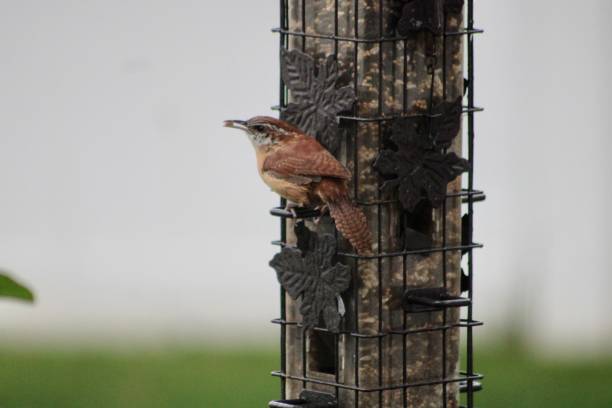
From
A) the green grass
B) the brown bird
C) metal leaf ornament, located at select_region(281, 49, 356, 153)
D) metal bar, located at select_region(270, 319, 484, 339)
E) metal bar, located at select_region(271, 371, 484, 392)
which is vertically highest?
metal leaf ornament, located at select_region(281, 49, 356, 153)

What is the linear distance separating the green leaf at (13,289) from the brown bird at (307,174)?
6.93 feet

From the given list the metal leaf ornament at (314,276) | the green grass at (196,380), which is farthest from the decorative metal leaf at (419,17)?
the green grass at (196,380)

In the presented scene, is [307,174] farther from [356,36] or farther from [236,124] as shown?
[356,36]

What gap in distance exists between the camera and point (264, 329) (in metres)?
12.2

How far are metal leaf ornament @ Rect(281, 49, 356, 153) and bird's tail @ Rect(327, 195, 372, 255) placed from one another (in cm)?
24

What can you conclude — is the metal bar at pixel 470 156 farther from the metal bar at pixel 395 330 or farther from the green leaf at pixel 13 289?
the green leaf at pixel 13 289

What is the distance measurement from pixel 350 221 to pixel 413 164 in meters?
0.33

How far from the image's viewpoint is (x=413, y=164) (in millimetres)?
6125

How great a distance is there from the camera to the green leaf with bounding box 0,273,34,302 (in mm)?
4035

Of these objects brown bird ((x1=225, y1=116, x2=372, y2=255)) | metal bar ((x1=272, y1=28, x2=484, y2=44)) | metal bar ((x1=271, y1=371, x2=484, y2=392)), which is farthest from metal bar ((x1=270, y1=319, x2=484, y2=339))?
metal bar ((x1=272, y1=28, x2=484, y2=44))

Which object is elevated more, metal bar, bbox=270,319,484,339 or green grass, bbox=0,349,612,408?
metal bar, bbox=270,319,484,339

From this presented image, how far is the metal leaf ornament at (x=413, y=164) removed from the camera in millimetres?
6102

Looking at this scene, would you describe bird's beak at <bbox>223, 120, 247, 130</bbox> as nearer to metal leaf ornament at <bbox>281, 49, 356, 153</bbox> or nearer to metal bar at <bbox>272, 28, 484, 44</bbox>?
metal leaf ornament at <bbox>281, 49, 356, 153</bbox>

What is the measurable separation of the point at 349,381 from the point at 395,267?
0.46 m
